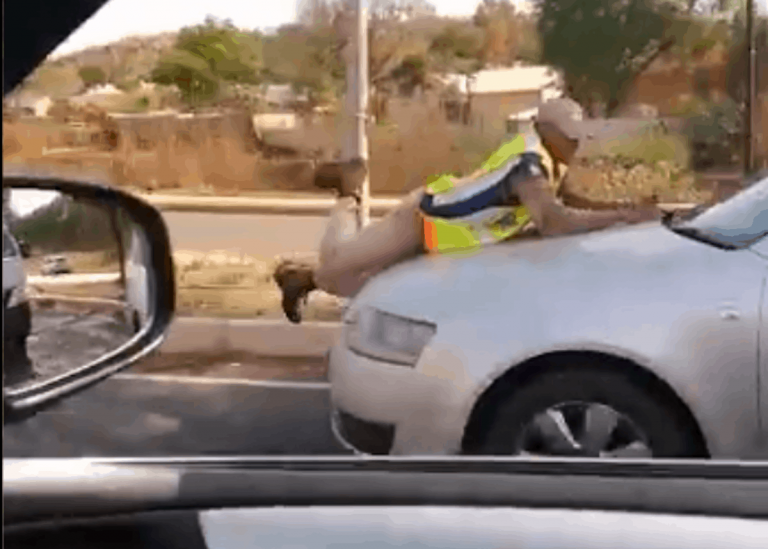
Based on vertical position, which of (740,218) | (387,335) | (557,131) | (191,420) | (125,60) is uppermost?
(557,131)

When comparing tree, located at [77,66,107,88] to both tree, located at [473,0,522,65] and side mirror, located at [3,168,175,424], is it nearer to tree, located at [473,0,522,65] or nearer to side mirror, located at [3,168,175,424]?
tree, located at [473,0,522,65]

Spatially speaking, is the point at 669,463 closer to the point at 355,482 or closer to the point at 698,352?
the point at 355,482

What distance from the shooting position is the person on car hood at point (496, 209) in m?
4.86

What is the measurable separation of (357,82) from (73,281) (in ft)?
23.7

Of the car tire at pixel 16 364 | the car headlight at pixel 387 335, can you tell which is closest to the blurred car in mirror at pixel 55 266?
the car tire at pixel 16 364

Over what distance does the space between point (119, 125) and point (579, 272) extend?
27.5 ft

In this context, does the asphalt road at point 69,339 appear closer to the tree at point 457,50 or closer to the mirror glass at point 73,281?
the mirror glass at point 73,281

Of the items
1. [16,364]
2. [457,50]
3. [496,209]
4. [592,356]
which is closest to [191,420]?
[496,209]

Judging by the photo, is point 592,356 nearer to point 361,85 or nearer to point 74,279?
point 74,279

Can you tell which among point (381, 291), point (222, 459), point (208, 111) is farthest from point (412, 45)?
point (222, 459)

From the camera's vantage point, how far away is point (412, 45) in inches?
476

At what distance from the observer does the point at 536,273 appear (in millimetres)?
4152

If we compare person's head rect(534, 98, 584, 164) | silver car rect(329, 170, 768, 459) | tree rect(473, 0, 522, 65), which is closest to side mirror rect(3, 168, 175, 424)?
silver car rect(329, 170, 768, 459)

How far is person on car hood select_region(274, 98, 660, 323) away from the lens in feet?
16.0
